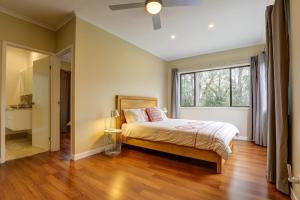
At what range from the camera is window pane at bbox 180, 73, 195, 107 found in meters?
5.45

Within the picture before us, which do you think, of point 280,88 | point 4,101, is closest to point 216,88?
point 280,88

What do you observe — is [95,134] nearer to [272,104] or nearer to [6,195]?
[6,195]

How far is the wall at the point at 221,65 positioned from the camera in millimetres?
4312

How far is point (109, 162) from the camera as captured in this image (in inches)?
108

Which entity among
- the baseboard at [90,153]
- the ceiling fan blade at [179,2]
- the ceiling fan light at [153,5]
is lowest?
the baseboard at [90,153]

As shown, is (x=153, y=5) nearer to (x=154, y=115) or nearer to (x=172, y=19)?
(x=172, y=19)

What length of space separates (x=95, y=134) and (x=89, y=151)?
339 millimetres

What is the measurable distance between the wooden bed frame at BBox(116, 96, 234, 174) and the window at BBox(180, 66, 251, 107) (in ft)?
4.73

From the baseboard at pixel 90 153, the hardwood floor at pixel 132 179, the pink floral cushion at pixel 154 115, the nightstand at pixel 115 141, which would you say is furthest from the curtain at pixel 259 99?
the baseboard at pixel 90 153

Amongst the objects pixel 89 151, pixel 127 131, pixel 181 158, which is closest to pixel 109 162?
pixel 89 151

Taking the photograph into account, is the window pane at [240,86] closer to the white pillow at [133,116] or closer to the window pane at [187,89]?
the window pane at [187,89]

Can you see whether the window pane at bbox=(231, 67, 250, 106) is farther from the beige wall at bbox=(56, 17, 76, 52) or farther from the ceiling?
the beige wall at bbox=(56, 17, 76, 52)

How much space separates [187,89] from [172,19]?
292cm

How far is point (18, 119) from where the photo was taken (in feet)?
11.9
